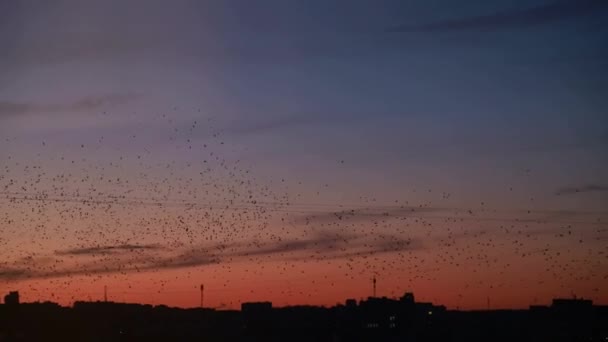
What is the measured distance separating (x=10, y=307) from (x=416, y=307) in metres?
94.4

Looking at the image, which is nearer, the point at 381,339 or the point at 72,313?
the point at 381,339

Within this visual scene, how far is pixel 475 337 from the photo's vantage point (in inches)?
5369

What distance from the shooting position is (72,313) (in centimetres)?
14325

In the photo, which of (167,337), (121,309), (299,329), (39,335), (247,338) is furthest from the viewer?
(121,309)

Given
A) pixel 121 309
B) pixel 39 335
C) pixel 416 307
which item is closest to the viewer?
pixel 39 335

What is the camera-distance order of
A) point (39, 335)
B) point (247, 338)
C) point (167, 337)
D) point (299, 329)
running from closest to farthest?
point (39, 335) → point (167, 337) → point (247, 338) → point (299, 329)

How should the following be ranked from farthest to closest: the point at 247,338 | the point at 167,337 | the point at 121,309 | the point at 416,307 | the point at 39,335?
the point at 416,307 → the point at 121,309 → the point at 247,338 → the point at 167,337 → the point at 39,335

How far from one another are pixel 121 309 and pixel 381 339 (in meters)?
54.2

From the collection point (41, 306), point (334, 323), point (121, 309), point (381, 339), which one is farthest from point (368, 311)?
point (41, 306)

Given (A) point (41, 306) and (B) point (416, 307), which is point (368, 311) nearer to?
(B) point (416, 307)

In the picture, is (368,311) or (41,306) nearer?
(41,306)

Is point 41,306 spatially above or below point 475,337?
above

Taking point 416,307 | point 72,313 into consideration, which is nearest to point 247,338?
point 72,313

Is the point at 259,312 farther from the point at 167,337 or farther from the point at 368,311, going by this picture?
the point at 167,337
